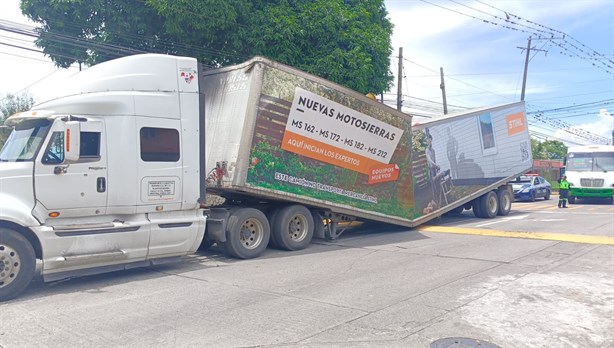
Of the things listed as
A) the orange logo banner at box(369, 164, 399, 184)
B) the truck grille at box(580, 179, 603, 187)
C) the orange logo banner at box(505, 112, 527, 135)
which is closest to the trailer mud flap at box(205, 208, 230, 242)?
the orange logo banner at box(369, 164, 399, 184)

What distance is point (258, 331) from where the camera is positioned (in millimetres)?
5535

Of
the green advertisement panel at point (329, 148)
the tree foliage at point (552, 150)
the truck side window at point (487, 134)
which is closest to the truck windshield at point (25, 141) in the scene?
the green advertisement panel at point (329, 148)

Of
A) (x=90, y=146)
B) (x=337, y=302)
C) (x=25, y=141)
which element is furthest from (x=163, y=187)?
(x=337, y=302)

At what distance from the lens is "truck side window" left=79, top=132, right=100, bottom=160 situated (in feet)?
25.3

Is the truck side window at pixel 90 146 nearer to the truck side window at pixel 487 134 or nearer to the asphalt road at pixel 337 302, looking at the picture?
the asphalt road at pixel 337 302

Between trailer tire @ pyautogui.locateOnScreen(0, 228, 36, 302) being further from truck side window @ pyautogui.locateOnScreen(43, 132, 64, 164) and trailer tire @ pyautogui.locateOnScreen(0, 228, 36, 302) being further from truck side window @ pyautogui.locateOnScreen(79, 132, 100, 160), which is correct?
truck side window @ pyautogui.locateOnScreen(79, 132, 100, 160)

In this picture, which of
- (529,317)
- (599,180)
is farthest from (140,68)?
(599,180)

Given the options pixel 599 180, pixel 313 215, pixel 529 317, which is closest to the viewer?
pixel 529 317

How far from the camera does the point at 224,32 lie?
44.7 feet

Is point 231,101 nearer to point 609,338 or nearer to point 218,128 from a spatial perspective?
point 218,128

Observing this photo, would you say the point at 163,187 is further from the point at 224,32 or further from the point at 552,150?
the point at 552,150

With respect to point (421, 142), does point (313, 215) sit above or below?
below

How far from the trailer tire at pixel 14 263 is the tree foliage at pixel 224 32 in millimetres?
7064

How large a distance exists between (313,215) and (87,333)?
6732mm
